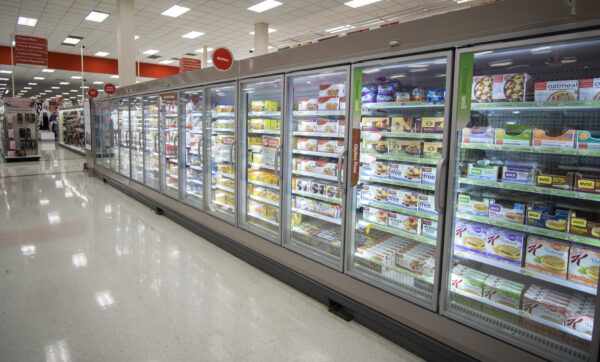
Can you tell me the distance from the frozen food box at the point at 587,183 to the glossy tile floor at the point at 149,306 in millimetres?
1503

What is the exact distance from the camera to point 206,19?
33.2 feet

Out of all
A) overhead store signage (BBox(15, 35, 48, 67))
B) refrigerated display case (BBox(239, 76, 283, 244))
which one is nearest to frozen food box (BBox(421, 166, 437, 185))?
refrigerated display case (BBox(239, 76, 283, 244))

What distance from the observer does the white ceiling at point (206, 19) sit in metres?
8.85

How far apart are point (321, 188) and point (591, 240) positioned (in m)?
2.14

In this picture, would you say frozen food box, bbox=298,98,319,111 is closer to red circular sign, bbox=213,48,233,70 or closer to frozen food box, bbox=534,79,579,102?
red circular sign, bbox=213,48,233,70

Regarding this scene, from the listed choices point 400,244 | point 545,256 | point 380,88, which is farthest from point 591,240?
point 380,88

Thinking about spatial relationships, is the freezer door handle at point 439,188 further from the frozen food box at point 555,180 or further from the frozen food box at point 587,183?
the frozen food box at point 587,183

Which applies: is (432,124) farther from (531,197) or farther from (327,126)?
(327,126)

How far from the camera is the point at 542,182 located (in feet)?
6.99

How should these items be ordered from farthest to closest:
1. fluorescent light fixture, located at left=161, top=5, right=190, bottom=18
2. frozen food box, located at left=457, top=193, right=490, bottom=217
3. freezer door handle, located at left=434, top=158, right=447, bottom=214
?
fluorescent light fixture, located at left=161, top=5, right=190, bottom=18 → frozen food box, located at left=457, top=193, right=490, bottom=217 → freezer door handle, located at left=434, top=158, right=447, bottom=214

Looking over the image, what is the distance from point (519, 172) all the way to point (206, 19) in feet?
33.1

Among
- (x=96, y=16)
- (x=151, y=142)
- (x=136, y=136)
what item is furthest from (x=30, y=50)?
(x=151, y=142)

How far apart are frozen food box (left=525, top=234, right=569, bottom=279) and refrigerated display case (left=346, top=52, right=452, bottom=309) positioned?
0.59 m

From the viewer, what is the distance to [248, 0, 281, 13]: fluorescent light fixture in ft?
29.2
